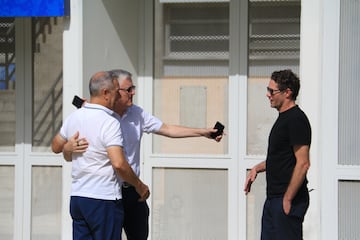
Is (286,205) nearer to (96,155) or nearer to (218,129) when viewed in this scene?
(218,129)

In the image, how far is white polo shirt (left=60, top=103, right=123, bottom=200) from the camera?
502 cm

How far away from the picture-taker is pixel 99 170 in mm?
5090

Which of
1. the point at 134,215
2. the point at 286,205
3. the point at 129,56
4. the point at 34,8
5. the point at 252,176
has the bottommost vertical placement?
the point at 134,215

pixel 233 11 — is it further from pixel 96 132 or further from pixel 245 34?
pixel 96 132

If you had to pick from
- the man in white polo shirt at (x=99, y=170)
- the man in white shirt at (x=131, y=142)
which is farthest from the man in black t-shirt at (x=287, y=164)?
the man in white polo shirt at (x=99, y=170)

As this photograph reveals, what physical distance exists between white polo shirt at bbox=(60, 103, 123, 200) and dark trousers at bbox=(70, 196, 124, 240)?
5 cm

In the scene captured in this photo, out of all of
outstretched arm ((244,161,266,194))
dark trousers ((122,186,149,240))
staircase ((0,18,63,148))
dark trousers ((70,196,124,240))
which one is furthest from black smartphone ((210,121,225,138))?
staircase ((0,18,63,148))

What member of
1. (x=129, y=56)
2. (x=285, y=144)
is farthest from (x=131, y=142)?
(x=129, y=56)

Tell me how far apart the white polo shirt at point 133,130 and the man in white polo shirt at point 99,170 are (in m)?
0.43

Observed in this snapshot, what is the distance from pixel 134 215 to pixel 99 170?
68 centimetres

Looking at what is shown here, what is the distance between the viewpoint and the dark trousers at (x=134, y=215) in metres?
5.58

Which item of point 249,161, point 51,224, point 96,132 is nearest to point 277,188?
point 96,132

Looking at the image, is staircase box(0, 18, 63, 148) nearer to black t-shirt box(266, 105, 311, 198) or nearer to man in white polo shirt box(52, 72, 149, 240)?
man in white polo shirt box(52, 72, 149, 240)

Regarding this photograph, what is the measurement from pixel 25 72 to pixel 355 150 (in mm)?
3372
